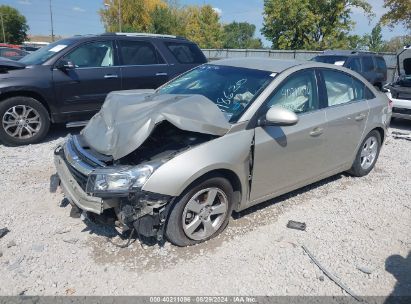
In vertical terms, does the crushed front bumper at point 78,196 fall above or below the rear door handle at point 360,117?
below

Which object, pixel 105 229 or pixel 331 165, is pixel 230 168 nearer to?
pixel 105 229

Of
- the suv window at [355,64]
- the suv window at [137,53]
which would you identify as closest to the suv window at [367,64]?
the suv window at [355,64]

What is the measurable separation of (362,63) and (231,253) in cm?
1125

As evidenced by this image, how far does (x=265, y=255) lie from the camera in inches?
128

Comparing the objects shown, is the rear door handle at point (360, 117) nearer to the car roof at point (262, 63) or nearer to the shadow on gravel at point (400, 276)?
the car roof at point (262, 63)

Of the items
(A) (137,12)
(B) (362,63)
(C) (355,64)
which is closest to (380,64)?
(B) (362,63)

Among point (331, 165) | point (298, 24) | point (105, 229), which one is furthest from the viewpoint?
point (298, 24)

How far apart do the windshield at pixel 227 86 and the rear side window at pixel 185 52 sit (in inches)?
133

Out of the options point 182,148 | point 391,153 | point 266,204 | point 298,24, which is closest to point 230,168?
point 182,148

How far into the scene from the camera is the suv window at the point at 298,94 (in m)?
3.64

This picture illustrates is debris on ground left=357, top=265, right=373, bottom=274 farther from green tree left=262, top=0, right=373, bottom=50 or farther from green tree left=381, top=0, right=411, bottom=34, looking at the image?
green tree left=262, top=0, right=373, bottom=50

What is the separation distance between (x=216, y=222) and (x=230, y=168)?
57 centimetres

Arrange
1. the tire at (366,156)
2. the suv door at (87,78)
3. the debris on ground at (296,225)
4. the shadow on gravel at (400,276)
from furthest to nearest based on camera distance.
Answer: the suv door at (87,78)
the tire at (366,156)
the debris on ground at (296,225)
the shadow on gravel at (400,276)

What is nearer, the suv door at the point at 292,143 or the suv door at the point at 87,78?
the suv door at the point at 292,143
